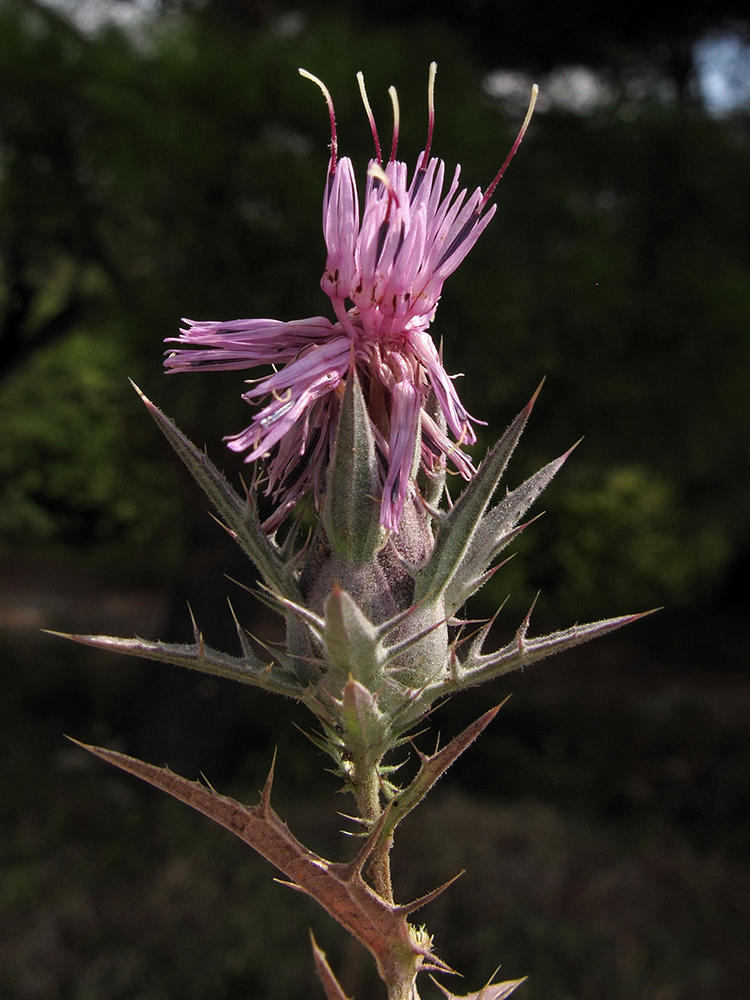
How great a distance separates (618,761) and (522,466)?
281cm

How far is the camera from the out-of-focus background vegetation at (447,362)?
162 inches

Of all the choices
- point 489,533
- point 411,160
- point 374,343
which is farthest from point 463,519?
point 411,160

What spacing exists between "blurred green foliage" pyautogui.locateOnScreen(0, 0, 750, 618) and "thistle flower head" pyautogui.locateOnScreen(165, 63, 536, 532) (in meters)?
3.08

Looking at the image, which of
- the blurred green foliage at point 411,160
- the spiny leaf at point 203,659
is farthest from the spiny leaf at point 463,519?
the blurred green foliage at point 411,160

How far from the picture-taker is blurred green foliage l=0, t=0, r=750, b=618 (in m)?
4.06

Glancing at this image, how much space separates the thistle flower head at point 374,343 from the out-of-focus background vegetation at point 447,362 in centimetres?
324

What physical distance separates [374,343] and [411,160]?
3509 mm

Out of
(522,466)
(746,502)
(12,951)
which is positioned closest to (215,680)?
(12,951)

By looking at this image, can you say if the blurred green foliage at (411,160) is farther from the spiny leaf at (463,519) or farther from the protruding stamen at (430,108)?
the spiny leaf at (463,519)

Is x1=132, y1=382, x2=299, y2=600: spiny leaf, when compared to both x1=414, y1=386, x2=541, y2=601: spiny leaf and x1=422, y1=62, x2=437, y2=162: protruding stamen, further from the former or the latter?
x1=422, y1=62, x2=437, y2=162: protruding stamen

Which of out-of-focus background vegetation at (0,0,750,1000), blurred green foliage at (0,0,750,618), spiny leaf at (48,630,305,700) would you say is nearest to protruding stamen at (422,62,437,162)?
spiny leaf at (48,630,305,700)

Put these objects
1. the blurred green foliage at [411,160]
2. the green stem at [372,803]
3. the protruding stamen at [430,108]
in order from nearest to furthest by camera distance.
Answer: the protruding stamen at [430,108] → the green stem at [372,803] → the blurred green foliage at [411,160]

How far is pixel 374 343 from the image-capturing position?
739 millimetres

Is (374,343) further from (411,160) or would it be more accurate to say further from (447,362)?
(411,160)
